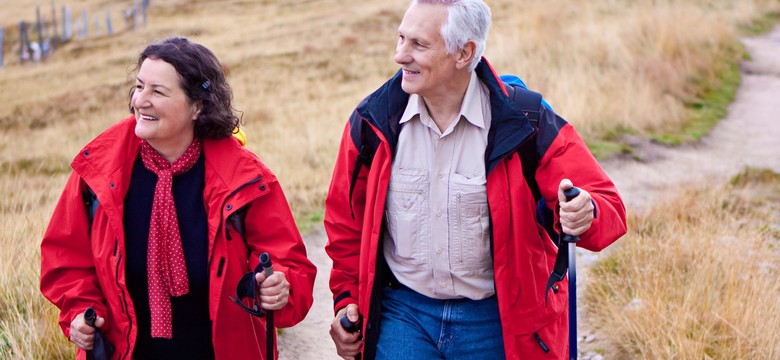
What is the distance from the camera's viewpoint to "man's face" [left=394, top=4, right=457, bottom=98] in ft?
9.47

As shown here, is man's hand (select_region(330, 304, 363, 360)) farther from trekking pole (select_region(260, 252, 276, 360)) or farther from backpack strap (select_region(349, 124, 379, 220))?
backpack strap (select_region(349, 124, 379, 220))

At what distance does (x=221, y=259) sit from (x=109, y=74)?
2508 centimetres

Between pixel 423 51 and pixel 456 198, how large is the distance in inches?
19.8

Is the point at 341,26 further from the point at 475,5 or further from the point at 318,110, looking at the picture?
the point at 475,5

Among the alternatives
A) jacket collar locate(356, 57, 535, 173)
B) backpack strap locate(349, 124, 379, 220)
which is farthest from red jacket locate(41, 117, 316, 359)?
jacket collar locate(356, 57, 535, 173)

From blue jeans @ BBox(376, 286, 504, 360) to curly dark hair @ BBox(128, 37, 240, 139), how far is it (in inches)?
36.5

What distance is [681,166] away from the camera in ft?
31.8

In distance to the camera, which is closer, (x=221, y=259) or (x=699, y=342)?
(x=221, y=259)

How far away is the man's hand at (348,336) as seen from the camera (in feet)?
10.4

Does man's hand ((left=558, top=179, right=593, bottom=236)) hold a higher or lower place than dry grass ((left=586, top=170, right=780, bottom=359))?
higher

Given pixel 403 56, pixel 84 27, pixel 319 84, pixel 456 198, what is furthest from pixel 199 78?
pixel 84 27

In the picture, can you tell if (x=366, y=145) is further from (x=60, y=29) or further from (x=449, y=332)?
(x=60, y=29)

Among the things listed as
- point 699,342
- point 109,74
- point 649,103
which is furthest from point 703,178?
point 109,74

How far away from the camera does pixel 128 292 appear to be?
116 inches
